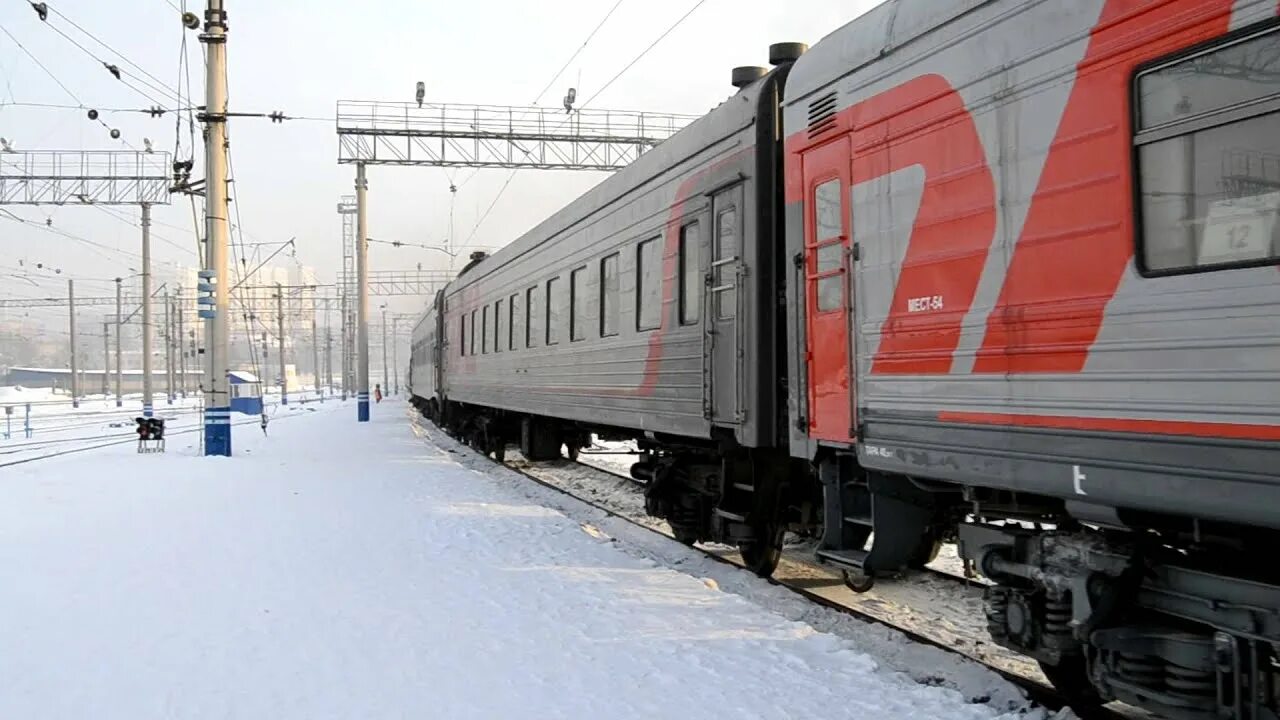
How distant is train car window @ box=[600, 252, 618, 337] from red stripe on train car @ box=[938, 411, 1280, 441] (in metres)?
5.94

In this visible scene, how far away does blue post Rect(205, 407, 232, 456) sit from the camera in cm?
1852

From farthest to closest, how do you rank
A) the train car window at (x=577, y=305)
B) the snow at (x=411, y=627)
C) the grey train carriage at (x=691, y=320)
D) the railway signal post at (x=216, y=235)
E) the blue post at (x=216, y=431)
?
1. the railway signal post at (x=216, y=235)
2. the blue post at (x=216, y=431)
3. the train car window at (x=577, y=305)
4. the grey train carriage at (x=691, y=320)
5. the snow at (x=411, y=627)

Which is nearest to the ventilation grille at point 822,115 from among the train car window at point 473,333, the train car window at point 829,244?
the train car window at point 829,244

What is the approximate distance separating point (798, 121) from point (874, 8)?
98 cm

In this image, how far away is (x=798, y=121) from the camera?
6434mm

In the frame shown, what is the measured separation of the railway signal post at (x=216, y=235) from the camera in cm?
1866

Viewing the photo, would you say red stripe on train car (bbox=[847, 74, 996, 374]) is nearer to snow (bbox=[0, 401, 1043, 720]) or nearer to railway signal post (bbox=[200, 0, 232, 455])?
snow (bbox=[0, 401, 1043, 720])

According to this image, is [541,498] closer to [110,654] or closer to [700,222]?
[700,222]

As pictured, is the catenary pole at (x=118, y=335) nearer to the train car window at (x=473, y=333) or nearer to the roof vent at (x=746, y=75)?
the train car window at (x=473, y=333)

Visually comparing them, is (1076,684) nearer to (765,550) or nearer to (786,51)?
(765,550)

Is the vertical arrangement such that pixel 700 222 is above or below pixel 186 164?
below

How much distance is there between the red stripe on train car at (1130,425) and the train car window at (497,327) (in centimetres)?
1262

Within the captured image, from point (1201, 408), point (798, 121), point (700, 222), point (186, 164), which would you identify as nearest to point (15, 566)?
point (700, 222)

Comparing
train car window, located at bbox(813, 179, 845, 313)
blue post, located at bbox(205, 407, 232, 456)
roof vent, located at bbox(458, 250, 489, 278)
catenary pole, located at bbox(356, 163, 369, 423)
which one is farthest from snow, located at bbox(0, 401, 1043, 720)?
catenary pole, located at bbox(356, 163, 369, 423)
